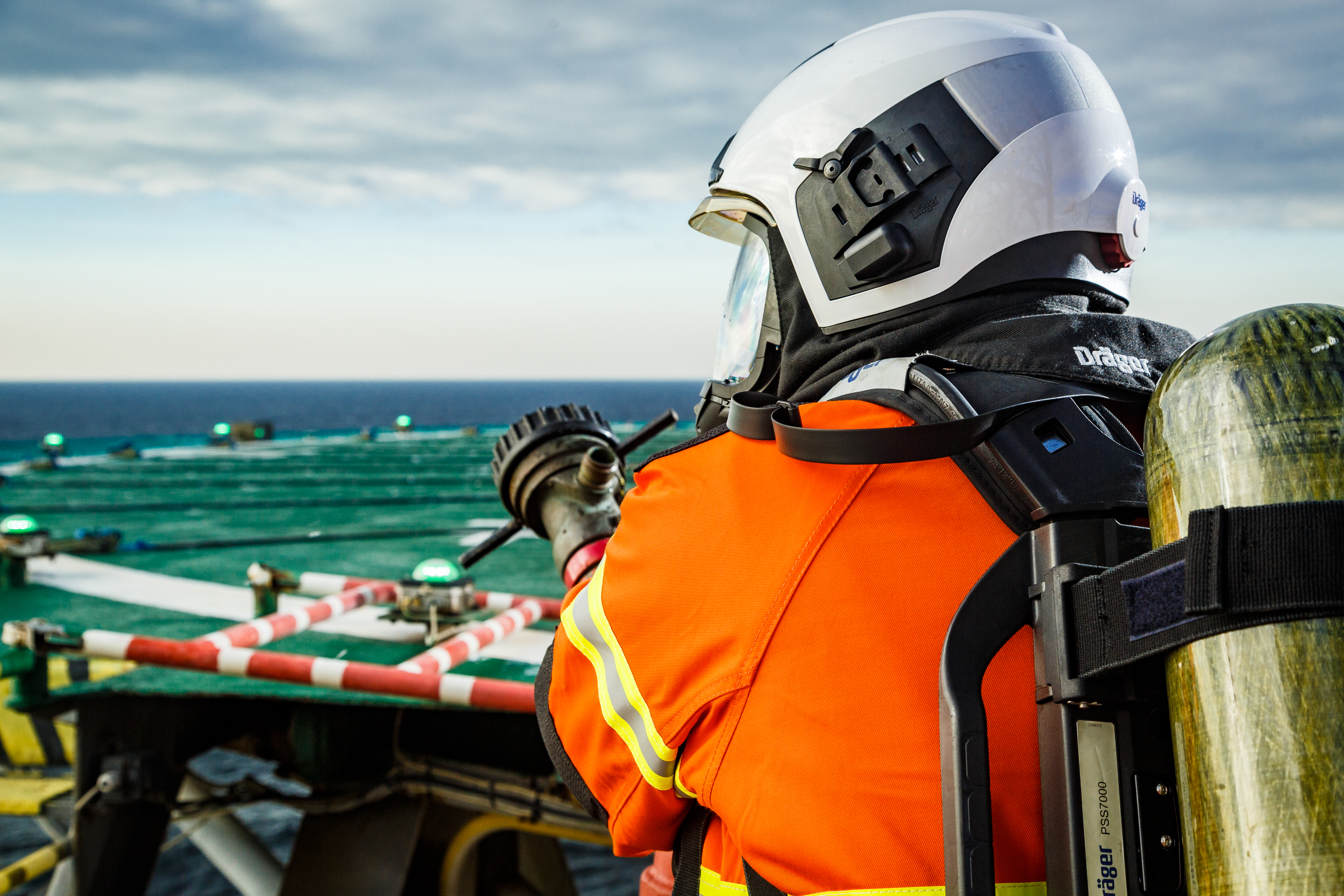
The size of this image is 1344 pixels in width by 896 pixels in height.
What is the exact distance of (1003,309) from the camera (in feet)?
5.60

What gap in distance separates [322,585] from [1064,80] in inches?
195

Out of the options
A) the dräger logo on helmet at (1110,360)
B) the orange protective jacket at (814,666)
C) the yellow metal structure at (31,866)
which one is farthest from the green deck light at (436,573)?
the dräger logo on helmet at (1110,360)

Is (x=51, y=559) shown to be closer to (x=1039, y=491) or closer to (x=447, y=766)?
(x=447, y=766)

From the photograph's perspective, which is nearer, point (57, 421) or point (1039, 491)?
point (1039, 491)

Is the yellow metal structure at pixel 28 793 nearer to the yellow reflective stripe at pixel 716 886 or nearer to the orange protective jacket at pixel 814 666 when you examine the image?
the yellow reflective stripe at pixel 716 886

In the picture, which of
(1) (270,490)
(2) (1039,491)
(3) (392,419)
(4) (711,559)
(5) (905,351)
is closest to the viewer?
(2) (1039,491)

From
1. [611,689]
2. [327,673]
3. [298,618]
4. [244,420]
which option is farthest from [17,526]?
[244,420]

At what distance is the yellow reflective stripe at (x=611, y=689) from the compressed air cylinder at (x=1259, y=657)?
0.75 meters

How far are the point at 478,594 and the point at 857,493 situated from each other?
428cm

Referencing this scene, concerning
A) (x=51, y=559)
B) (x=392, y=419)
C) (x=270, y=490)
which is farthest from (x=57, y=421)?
(x=51, y=559)

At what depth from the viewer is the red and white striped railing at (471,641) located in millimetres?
4332

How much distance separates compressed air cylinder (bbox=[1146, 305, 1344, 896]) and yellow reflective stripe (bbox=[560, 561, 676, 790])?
0.75 m

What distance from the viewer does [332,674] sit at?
3.98m

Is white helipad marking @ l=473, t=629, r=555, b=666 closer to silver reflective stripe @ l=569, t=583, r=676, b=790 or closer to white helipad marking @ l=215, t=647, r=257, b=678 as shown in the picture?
white helipad marking @ l=215, t=647, r=257, b=678
